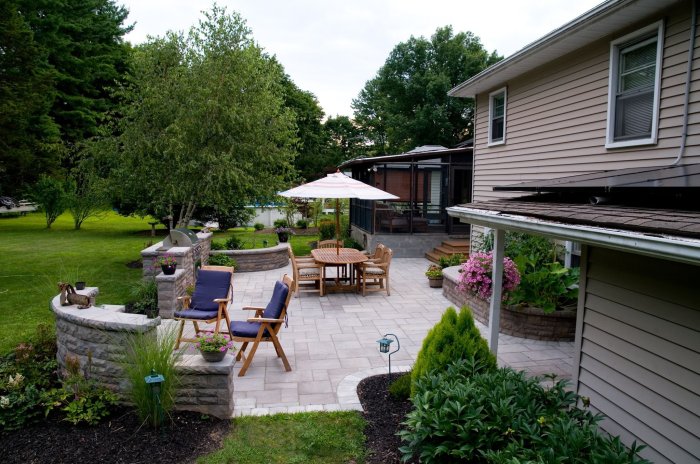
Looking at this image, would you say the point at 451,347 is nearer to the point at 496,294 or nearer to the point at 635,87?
the point at 496,294

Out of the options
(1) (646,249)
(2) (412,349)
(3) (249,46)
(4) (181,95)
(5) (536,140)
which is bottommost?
(2) (412,349)

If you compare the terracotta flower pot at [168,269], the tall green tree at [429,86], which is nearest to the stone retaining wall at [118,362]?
the terracotta flower pot at [168,269]

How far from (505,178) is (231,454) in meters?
8.34

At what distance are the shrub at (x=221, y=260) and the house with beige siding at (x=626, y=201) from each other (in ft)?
23.6

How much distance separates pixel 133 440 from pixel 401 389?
8.25ft

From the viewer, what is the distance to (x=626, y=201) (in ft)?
12.0

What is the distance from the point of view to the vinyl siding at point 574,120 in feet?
18.4

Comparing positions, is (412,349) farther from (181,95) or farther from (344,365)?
(181,95)

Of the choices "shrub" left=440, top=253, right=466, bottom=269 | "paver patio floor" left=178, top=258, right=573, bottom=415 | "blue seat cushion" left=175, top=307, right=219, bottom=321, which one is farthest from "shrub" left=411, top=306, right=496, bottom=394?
"shrub" left=440, top=253, right=466, bottom=269

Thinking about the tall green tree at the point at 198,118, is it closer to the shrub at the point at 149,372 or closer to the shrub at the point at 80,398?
the shrub at the point at 80,398

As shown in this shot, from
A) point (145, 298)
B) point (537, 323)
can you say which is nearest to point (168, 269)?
point (145, 298)

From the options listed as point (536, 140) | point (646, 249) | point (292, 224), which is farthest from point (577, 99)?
point (292, 224)

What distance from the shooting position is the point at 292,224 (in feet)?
79.9

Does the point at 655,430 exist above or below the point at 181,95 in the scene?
below
